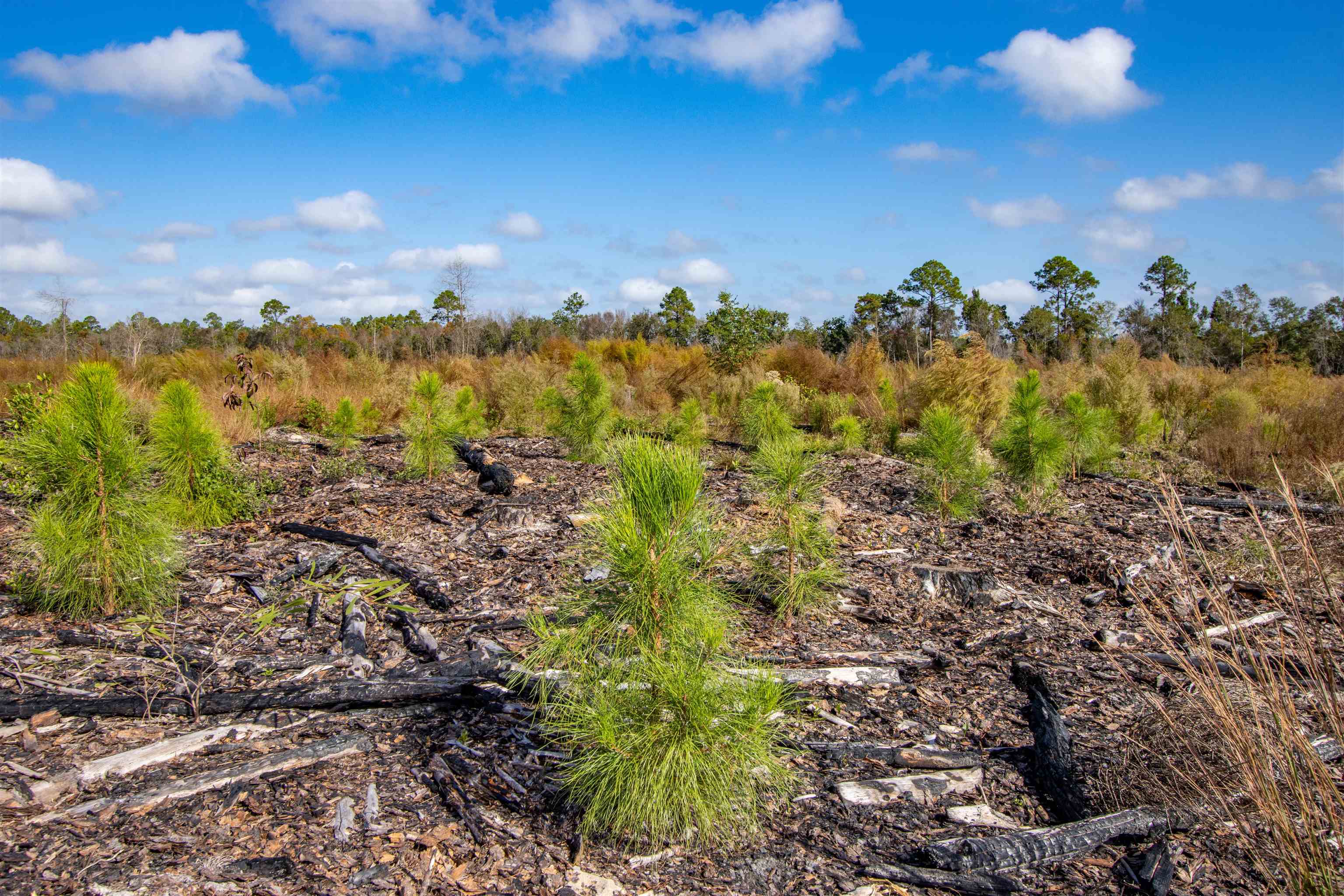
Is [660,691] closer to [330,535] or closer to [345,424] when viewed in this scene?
[330,535]

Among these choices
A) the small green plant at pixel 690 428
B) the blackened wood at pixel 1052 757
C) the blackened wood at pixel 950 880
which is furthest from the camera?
the small green plant at pixel 690 428

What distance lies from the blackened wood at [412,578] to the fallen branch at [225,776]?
142cm

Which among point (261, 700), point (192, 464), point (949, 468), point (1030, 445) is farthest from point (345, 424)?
point (1030, 445)

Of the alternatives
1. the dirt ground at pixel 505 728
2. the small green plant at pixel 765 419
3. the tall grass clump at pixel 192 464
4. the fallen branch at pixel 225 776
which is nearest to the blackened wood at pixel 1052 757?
the dirt ground at pixel 505 728

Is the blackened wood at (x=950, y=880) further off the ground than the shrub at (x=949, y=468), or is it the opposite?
the shrub at (x=949, y=468)

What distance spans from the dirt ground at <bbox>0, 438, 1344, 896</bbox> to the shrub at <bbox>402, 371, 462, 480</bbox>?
130 centimetres

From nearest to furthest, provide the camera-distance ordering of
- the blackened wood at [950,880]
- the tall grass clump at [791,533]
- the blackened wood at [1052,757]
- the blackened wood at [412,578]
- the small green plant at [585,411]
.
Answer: the blackened wood at [950,880], the blackened wood at [1052,757], the tall grass clump at [791,533], the blackened wood at [412,578], the small green plant at [585,411]

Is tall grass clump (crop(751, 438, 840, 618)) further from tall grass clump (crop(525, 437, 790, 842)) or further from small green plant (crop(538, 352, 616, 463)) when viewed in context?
small green plant (crop(538, 352, 616, 463))

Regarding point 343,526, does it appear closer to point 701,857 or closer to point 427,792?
point 427,792

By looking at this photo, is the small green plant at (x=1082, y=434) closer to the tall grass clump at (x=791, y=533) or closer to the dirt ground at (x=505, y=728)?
the dirt ground at (x=505, y=728)

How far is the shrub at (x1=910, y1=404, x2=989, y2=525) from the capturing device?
5.94 metres

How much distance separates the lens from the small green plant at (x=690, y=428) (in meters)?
8.63

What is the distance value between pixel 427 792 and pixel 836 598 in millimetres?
2708

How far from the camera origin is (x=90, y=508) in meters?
3.93
